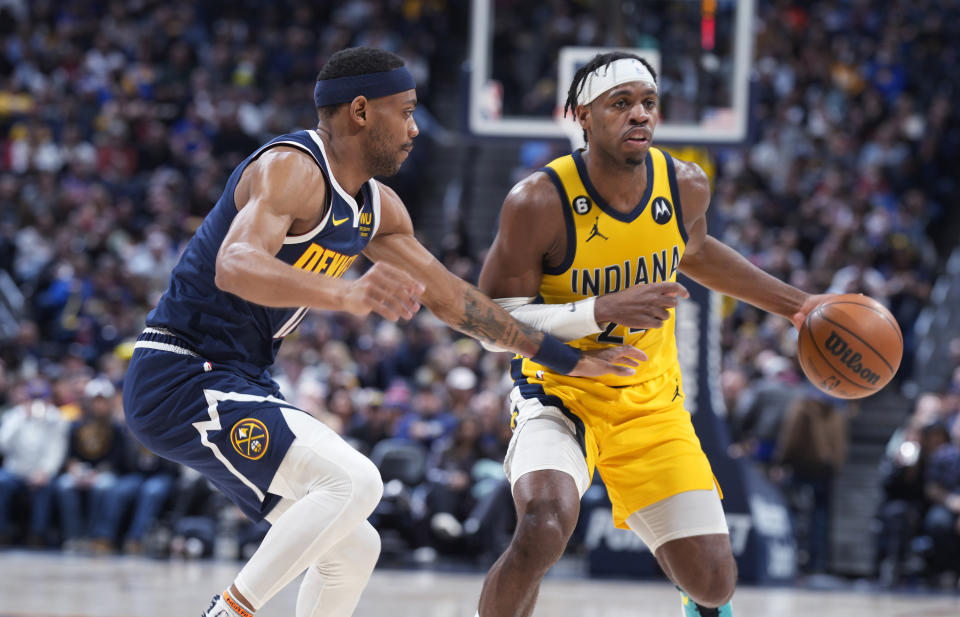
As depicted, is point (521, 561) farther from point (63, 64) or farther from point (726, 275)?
point (63, 64)

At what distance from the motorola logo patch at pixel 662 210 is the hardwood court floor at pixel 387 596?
383 centimetres

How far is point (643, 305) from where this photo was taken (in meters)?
4.49

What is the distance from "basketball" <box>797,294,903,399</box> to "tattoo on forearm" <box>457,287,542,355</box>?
1.22 metres

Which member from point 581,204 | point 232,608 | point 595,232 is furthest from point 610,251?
point 232,608

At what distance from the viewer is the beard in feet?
14.5

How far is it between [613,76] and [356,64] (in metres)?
1.02

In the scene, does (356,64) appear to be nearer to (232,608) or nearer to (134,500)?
(232,608)

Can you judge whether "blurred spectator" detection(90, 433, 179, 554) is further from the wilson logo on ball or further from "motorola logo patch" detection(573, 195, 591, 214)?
the wilson logo on ball

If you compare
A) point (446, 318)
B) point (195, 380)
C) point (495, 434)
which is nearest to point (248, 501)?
point (195, 380)

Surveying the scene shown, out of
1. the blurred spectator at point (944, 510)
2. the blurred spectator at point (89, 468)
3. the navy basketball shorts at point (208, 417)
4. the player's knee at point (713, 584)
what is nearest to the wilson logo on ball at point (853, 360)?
the player's knee at point (713, 584)

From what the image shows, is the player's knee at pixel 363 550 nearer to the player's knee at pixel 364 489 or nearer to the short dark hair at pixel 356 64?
the player's knee at pixel 364 489

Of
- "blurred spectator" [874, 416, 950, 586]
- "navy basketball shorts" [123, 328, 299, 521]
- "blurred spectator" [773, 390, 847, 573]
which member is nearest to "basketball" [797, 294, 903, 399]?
"navy basketball shorts" [123, 328, 299, 521]

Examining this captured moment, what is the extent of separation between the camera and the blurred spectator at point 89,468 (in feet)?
39.9

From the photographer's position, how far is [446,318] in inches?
183
